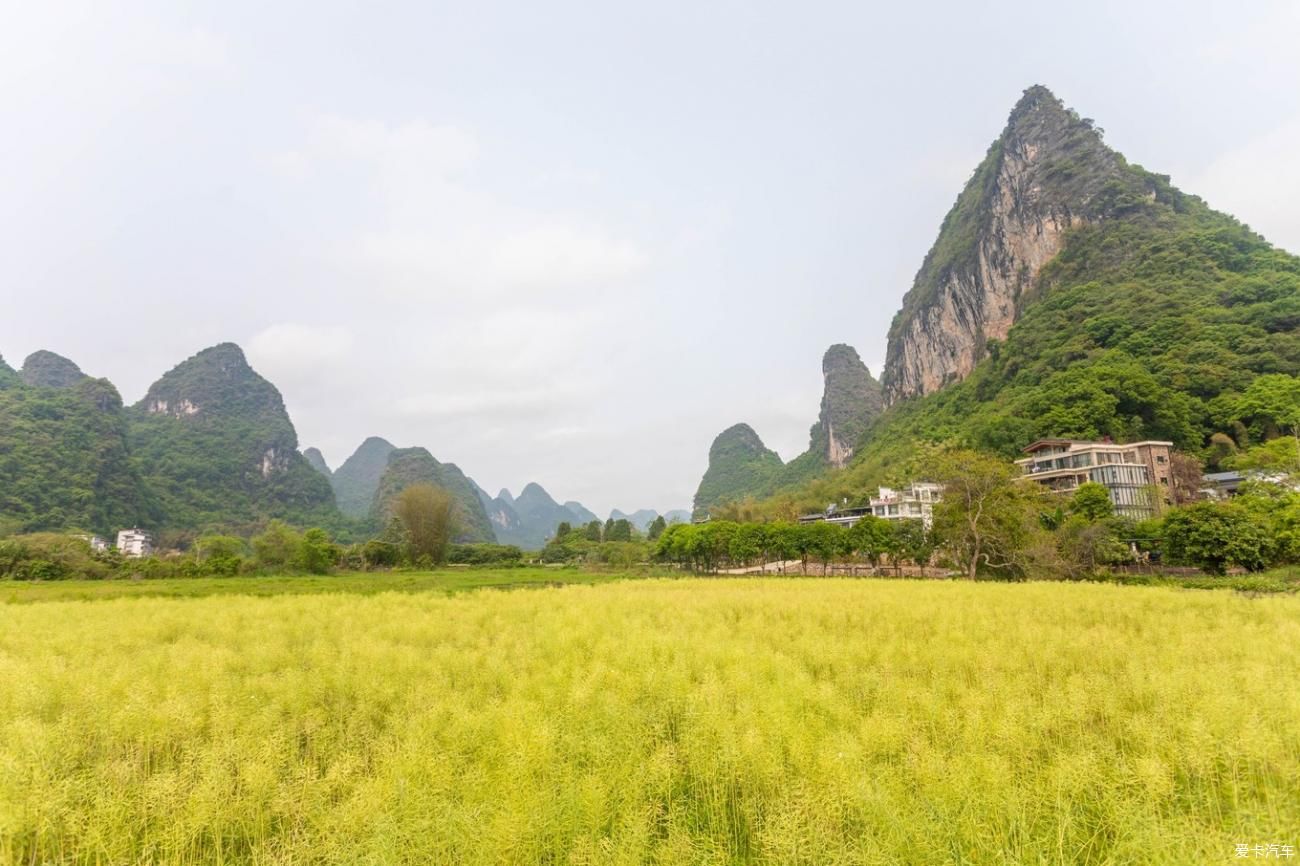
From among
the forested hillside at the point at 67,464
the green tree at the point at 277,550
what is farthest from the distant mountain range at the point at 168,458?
the green tree at the point at 277,550

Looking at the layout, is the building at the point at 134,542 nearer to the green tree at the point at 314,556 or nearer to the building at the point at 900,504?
the green tree at the point at 314,556

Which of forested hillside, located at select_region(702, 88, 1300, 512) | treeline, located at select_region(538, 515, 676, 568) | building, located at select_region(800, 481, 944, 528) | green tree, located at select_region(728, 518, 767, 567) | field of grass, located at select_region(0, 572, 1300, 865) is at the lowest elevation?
treeline, located at select_region(538, 515, 676, 568)

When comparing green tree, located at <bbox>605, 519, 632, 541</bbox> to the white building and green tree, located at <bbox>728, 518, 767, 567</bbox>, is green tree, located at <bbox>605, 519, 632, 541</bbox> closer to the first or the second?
the white building

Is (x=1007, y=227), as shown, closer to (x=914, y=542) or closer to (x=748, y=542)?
(x=914, y=542)

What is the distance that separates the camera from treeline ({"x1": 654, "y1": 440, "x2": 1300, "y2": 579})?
21.6 metres

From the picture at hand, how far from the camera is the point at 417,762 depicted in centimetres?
404

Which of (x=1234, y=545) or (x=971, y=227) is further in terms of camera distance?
(x=971, y=227)

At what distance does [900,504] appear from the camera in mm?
51438

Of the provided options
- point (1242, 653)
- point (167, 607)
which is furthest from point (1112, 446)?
point (167, 607)

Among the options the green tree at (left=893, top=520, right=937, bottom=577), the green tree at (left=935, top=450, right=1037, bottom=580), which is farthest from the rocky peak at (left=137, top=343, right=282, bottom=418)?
the green tree at (left=935, top=450, right=1037, bottom=580)

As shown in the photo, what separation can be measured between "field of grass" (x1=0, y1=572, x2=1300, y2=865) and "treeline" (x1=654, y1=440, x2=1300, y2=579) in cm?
1832

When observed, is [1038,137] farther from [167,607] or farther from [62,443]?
[62,443]

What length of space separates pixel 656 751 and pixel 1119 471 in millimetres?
47196

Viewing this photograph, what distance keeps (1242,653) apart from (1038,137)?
10119cm
